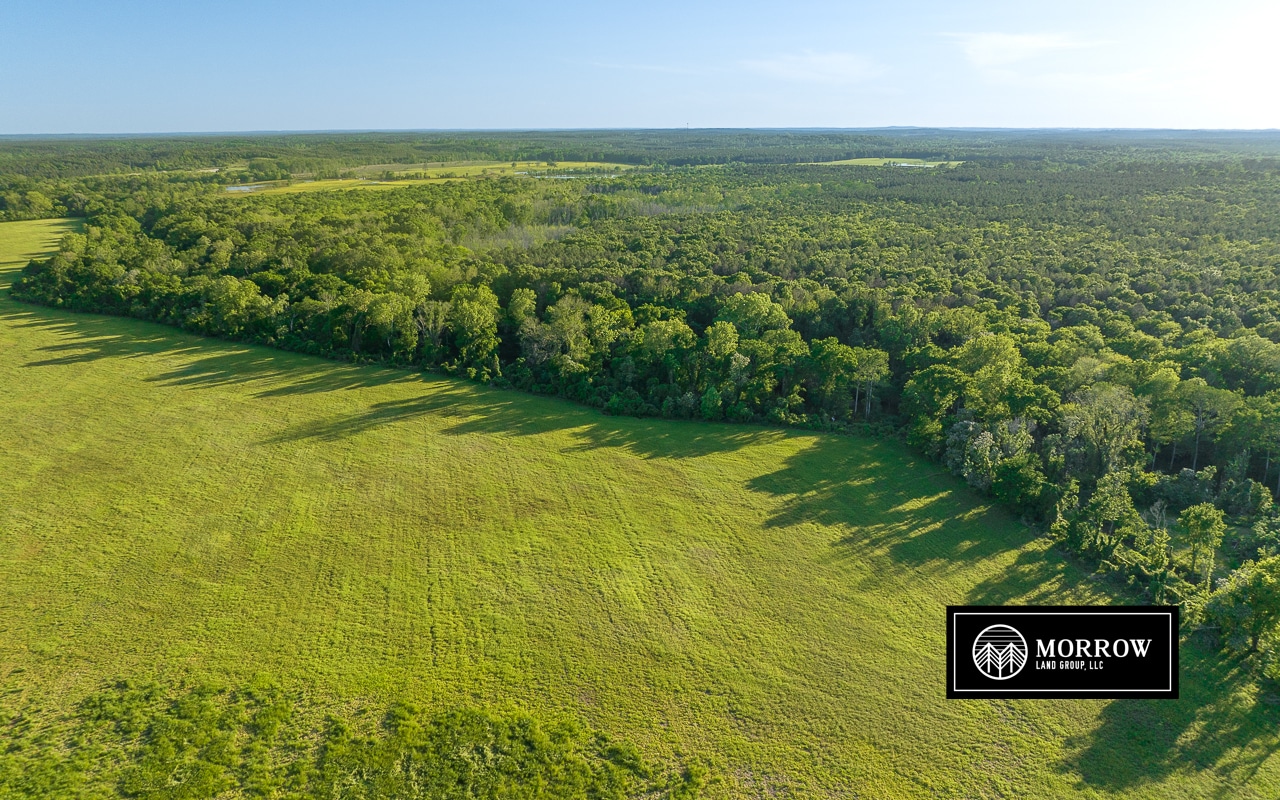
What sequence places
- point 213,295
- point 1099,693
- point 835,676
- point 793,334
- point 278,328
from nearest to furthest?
point 1099,693, point 835,676, point 793,334, point 278,328, point 213,295

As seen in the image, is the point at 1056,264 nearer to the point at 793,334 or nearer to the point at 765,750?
the point at 793,334

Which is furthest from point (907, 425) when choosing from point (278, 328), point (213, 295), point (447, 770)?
point (213, 295)

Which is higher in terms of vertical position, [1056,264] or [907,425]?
[1056,264]

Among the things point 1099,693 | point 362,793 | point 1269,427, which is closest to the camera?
point 362,793

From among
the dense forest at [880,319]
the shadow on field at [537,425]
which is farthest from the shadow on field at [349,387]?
the dense forest at [880,319]

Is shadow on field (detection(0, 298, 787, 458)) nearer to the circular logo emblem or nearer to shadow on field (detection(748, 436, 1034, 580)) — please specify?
shadow on field (detection(748, 436, 1034, 580))

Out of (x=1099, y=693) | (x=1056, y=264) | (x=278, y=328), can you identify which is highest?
(x=1056, y=264)

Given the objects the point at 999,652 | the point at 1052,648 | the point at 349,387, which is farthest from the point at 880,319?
the point at 349,387
